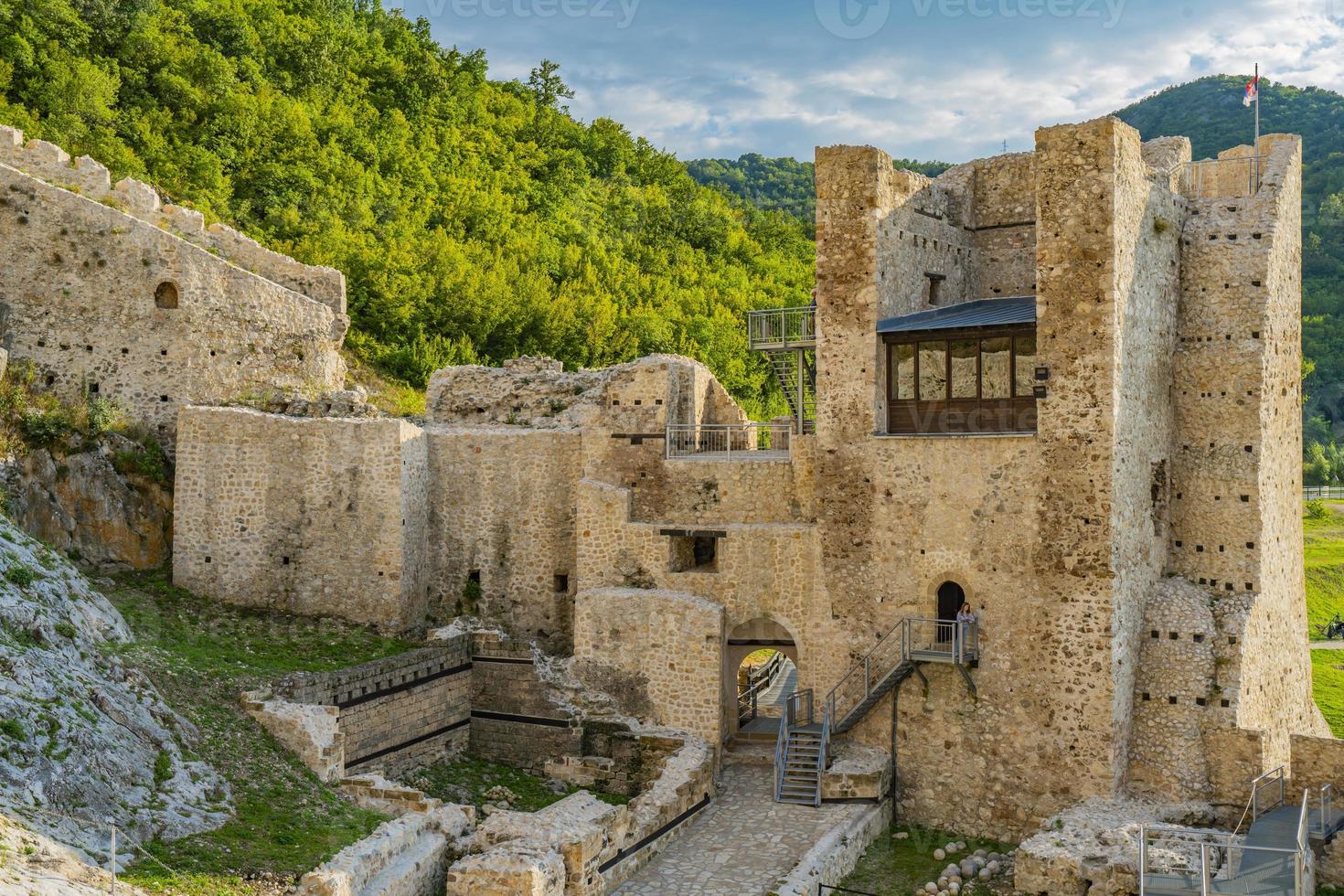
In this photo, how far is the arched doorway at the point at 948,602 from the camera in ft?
67.5

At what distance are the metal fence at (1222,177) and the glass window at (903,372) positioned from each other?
578 centimetres

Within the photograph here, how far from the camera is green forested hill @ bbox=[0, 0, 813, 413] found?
112ft

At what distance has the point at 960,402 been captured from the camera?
20797 millimetres

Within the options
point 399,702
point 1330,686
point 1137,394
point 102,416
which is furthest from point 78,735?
point 1330,686

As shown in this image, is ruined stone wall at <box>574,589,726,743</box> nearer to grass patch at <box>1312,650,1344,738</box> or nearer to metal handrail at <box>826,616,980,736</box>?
metal handrail at <box>826,616,980,736</box>

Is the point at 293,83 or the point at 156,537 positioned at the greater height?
the point at 293,83

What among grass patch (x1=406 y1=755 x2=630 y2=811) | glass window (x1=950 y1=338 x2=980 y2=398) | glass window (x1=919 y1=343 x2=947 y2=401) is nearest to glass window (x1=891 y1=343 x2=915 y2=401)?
glass window (x1=919 y1=343 x2=947 y2=401)

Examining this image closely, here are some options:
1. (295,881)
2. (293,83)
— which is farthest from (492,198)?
(295,881)

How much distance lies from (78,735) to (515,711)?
9.43 m

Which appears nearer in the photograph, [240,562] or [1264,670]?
[1264,670]

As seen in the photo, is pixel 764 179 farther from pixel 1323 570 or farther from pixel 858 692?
pixel 858 692

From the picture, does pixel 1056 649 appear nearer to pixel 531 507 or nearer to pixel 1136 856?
pixel 1136 856

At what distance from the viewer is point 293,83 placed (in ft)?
142

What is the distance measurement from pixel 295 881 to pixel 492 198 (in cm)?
3369
